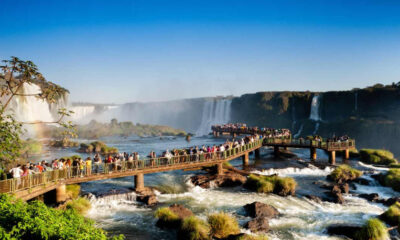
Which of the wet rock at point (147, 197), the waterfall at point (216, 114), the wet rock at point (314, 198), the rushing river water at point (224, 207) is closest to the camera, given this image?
the rushing river water at point (224, 207)

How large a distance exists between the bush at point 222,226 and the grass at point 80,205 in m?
6.72

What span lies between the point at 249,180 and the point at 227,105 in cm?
6928

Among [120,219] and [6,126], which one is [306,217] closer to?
[120,219]

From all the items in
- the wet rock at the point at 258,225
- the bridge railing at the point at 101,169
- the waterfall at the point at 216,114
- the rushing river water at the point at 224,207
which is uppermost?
the waterfall at the point at 216,114

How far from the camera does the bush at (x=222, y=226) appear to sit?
1105cm

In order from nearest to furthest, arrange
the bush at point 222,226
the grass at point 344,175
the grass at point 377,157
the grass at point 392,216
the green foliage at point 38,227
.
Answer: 1. the green foliage at point 38,227
2. the bush at point 222,226
3. the grass at point 392,216
4. the grass at point 344,175
5. the grass at point 377,157

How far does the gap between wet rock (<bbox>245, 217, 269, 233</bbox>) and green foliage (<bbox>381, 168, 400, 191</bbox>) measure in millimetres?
12351

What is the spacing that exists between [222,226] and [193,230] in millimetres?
1202

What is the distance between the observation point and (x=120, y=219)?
13398mm

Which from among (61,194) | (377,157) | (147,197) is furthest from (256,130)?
(61,194)

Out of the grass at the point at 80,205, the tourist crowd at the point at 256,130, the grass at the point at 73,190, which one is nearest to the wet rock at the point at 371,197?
the grass at the point at 80,205

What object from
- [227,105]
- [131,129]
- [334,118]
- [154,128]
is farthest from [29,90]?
Result: [334,118]

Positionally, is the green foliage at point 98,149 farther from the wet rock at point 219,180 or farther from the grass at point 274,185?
the grass at point 274,185

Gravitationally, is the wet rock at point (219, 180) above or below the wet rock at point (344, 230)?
above
